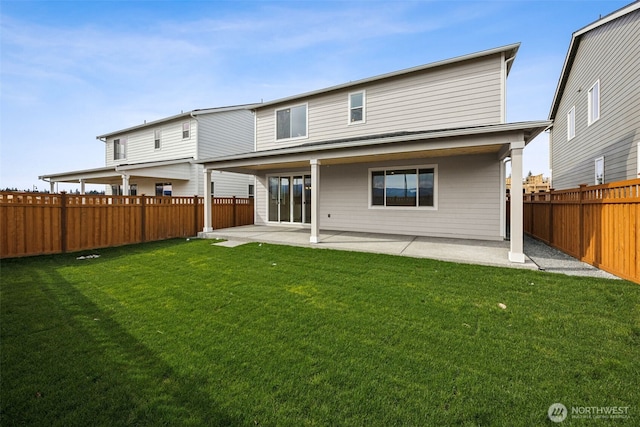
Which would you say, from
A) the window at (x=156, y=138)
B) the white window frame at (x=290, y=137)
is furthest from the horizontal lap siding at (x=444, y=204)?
the window at (x=156, y=138)

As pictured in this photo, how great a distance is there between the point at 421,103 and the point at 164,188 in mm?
15509

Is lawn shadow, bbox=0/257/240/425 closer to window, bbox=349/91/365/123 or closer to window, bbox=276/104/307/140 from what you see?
window, bbox=349/91/365/123

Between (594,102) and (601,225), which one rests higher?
(594,102)

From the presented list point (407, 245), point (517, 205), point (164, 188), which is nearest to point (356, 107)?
point (407, 245)

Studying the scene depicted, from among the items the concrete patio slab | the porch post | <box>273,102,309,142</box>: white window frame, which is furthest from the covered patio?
<box>273,102,309,142</box>: white window frame

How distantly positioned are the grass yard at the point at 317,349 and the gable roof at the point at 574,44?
29.6ft

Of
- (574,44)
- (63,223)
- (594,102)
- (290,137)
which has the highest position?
(574,44)

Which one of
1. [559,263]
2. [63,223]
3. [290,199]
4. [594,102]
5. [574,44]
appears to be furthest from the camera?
[290,199]

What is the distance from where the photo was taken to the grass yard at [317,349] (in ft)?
6.78

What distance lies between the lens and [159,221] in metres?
10.2

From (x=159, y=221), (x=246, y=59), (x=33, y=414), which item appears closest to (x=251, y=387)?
(x=33, y=414)

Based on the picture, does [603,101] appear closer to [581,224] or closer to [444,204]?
[581,224]

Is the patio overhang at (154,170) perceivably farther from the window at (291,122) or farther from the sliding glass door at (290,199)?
the window at (291,122)

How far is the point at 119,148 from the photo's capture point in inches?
785
